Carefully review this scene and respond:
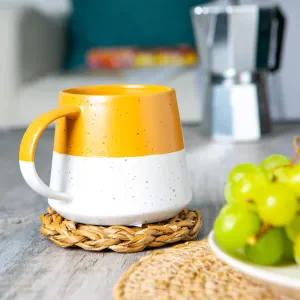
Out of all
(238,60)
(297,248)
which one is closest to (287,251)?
(297,248)

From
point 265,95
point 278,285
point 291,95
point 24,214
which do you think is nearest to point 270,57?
point 265,95

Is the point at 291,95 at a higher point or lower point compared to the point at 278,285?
lower

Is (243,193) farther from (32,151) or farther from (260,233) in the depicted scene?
(32,151)

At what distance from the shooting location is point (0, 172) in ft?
3.16

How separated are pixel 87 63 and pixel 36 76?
294 millimetres

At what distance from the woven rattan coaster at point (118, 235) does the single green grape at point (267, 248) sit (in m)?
0.13

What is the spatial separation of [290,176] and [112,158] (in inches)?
6.6

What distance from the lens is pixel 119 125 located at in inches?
20.3

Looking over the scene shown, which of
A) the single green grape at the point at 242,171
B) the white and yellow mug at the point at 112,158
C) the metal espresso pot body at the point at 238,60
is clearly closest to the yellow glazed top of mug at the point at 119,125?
the white and yellow mug at the point at 112,158

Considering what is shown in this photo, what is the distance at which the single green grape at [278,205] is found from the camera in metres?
0.38

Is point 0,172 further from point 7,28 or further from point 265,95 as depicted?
point 7,28

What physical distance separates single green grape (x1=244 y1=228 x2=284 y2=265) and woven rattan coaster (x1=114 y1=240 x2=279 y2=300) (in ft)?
0.09

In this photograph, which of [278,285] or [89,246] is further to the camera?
[89,246]

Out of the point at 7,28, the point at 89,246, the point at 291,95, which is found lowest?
the point at 291,95
